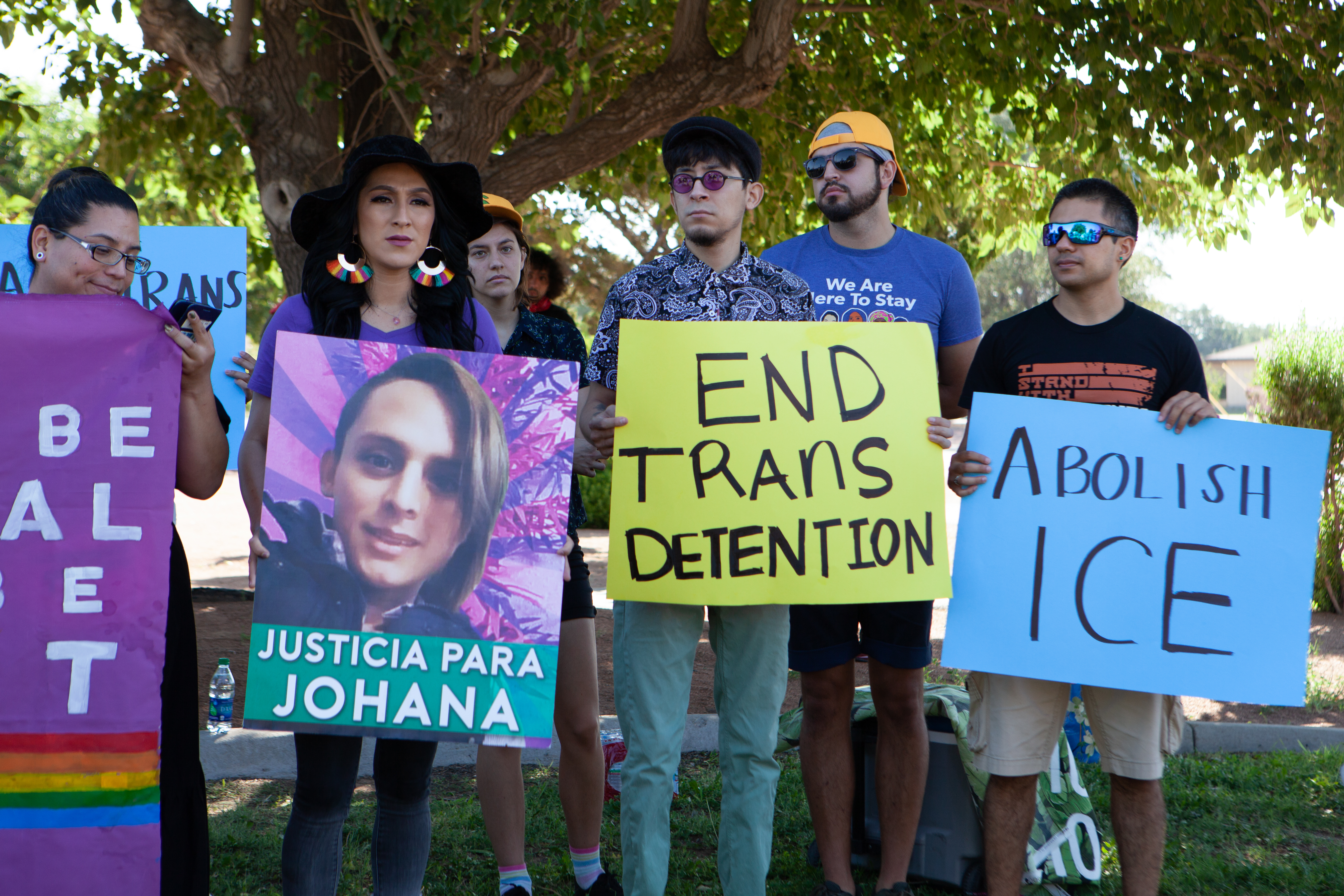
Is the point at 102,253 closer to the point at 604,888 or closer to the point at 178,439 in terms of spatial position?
the point at 178,439

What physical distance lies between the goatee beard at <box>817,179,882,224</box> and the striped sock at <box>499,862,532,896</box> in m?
2.25

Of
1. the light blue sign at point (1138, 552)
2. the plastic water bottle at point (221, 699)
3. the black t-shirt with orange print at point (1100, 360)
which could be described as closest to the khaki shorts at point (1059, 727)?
the light blue sign at point (1138, 552)

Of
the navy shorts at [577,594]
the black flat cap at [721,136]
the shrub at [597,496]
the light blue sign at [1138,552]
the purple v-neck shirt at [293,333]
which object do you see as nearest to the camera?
the purple v-neck shirt at [293,333]

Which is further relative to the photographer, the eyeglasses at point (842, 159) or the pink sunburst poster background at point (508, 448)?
the eyeglasses at point (842, 159)

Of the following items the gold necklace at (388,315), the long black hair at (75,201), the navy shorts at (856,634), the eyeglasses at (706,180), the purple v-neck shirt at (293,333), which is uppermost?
the eyeglasses at (706,180)

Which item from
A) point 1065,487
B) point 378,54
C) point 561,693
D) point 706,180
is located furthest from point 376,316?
point 378,54

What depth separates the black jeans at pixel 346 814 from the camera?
2484 mm

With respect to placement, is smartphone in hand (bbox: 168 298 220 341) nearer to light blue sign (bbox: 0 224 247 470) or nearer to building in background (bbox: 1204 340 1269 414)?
light blue sign (bbox: 0 224 247 470)

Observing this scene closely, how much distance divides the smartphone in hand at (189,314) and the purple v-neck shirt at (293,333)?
12 cm

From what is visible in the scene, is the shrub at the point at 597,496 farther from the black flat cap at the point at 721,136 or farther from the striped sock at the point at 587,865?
the black flat cap at the point at 721,136

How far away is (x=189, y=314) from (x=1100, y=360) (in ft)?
7.49

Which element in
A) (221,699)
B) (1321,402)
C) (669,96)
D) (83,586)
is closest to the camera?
(83,586)

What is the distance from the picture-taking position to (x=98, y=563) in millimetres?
2354

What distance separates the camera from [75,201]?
248 cm
